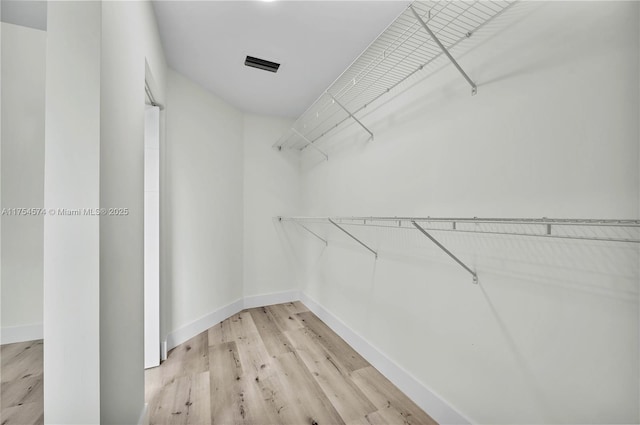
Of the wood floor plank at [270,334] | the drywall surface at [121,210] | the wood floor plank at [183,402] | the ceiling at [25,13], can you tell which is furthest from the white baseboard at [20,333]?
the wood floor plank at [270,334]

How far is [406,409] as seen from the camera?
4.52 feet

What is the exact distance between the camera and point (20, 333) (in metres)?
0.99

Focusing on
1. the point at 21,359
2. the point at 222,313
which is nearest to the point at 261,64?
the point at 21,359

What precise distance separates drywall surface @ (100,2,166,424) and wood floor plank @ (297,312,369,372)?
4.09 feet

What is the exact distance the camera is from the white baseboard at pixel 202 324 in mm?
2018

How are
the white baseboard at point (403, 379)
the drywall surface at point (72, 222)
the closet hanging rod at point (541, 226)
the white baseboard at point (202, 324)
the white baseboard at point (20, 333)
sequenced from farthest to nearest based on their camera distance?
the white baseboard at point (202, 324), the white baseboard at point (403, 379), the white baseboard at point (20, 333), the drywall surface at point (72, 222), the closet hanging rod at point (541, 226)

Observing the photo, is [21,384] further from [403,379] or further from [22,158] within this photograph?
[403,379]

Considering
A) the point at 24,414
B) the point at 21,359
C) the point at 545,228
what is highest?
the point at 545,228

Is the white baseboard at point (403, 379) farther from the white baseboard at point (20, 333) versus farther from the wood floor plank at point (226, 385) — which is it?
the white baseboard at point (20, 333)

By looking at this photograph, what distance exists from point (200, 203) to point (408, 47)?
201 centimetres

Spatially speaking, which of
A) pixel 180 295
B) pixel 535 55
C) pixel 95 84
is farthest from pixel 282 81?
pixel 180 295

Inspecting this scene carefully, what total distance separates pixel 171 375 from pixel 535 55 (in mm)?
2614

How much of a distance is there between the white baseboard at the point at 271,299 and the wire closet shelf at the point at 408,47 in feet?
6.69

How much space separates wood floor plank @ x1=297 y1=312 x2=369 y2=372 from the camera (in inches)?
71.5
